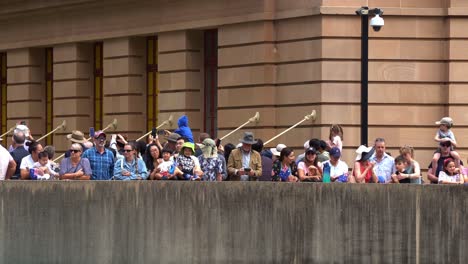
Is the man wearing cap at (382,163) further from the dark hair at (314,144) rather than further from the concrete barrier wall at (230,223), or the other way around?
the concrete barrier wall at (230,223)

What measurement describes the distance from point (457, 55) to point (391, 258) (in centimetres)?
1546

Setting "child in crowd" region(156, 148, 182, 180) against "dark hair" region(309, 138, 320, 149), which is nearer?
"child in crowd" region(156, 148, 182, 180)

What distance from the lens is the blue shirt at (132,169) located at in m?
24.2

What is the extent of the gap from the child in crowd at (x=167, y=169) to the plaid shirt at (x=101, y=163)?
1.19 m

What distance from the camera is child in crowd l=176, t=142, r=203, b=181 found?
943 inches

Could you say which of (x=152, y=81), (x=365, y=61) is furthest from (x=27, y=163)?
(x=152, y=81)

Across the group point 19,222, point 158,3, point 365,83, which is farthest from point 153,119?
point 19,222

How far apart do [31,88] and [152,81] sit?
5.76 meters

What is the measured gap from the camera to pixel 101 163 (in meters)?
25.4

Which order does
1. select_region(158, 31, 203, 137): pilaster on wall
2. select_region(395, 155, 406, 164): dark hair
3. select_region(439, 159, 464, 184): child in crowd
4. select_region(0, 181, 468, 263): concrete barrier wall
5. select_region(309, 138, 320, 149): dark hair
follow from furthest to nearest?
1. select_region(158, 31, 203, 137): pilaster on wall
2. select_region(309, 138, 320, 149): dark hair
3. select_region(395, 155, 406, 164): dark hair
4. select_region(439, 159, 464, 184): child in crowd
5. select_region(0, 181, 468, 263): concrete barrier wall

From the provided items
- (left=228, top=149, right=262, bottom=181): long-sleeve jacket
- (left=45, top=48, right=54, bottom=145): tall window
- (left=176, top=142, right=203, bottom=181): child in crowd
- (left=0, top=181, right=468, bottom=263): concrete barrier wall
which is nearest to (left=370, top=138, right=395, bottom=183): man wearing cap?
(left=228, top=149, right=262, bottom=181): long-sleeve jacket

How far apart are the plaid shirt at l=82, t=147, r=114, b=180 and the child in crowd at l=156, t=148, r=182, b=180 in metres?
1.19

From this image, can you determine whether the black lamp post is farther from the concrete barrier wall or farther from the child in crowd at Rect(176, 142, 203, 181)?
the concrete barrier wall

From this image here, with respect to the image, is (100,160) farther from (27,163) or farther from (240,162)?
(240,162)
